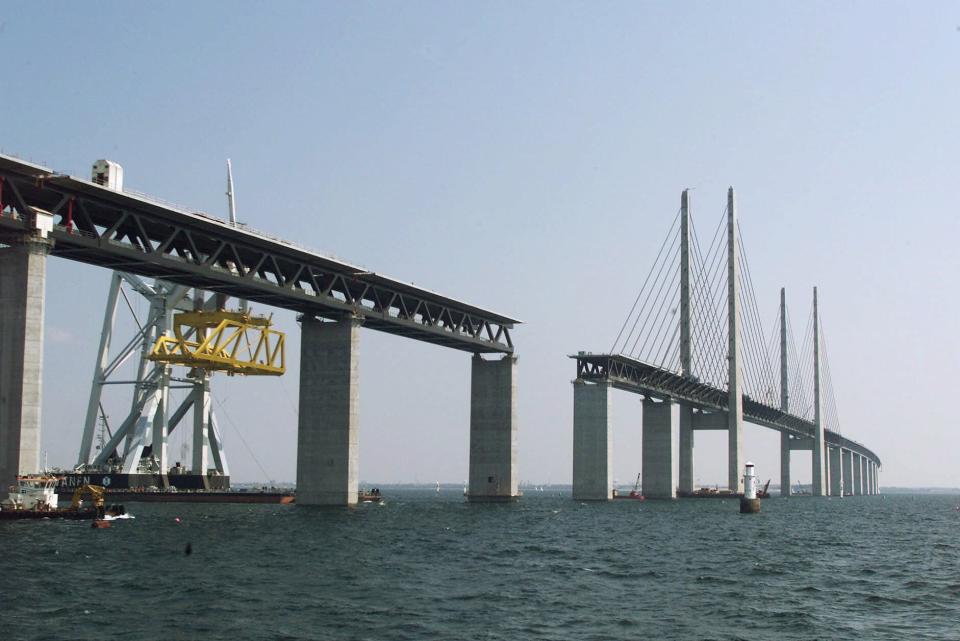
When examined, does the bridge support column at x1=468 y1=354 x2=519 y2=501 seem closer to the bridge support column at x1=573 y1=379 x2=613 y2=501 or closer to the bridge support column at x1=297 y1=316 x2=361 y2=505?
the bridge support column at x1=573 y1=379 x2=613 y2=501

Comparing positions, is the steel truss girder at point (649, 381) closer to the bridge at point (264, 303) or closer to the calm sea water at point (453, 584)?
the bridge at point (264, 303)

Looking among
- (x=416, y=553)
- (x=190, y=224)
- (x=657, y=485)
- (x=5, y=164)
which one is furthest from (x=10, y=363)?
(x=657, y=485)

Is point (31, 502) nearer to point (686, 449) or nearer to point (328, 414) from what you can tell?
point (328, 414)

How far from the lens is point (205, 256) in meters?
83.8

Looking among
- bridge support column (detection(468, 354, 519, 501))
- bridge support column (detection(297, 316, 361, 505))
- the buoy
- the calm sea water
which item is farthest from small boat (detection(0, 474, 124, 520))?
the buoy

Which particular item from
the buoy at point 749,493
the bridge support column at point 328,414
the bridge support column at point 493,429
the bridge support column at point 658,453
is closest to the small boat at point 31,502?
the bridge support column at point 328,414

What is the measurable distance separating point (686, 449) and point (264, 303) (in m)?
109

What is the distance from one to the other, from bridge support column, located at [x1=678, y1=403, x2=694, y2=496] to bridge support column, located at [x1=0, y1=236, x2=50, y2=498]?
13169cm

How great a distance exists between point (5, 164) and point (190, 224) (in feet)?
51.2

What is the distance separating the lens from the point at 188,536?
61.0 m

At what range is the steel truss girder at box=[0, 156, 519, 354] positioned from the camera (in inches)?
2694

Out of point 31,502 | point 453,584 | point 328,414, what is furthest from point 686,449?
point 453,584

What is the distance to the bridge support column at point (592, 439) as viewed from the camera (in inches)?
5615

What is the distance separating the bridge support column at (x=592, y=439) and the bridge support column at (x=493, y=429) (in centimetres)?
2207
